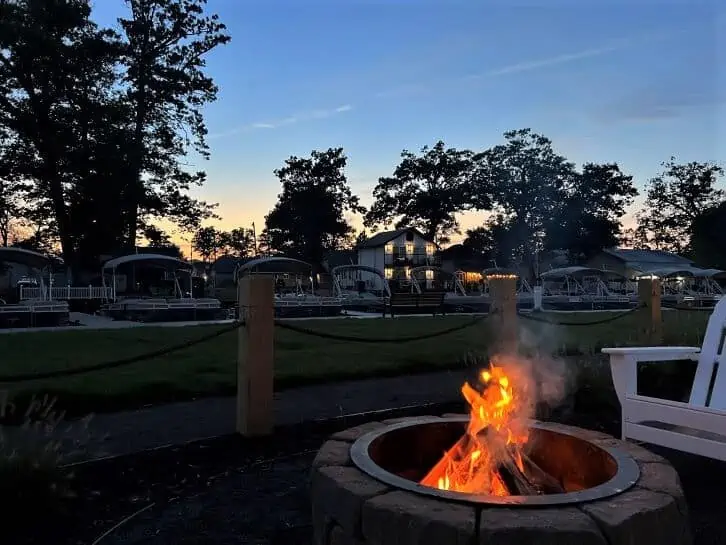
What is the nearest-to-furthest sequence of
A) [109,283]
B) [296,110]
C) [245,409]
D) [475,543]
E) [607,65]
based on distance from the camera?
[475,543]
[245,409]
[607,65]
[296,110]
[109,283]

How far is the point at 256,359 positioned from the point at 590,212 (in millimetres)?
59765

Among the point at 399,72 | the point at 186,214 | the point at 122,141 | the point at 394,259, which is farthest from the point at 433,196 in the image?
the point at 399,72

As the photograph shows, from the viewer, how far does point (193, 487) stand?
12.0ft

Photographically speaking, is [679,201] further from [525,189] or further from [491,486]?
[491,486]

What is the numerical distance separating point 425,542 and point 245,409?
9.72ft

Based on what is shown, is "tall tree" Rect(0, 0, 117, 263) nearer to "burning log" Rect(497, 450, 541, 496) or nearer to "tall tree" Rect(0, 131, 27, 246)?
"tall tree" Rect(0, 131, 27, 246)

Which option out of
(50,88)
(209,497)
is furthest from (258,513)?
(50,88)

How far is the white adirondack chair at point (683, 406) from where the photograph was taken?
11.3 feet

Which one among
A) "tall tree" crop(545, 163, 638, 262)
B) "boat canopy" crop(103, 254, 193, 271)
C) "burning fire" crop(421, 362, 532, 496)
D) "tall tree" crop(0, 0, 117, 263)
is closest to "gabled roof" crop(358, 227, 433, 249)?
"tall tree" crop(545, 163, 638, 262)

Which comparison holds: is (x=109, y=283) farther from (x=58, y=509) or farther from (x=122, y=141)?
(x=58, y=509)

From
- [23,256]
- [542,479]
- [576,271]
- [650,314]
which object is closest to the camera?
[542,479]

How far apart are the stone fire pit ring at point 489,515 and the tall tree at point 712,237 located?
5919cm

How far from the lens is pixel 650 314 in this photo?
24.8ft

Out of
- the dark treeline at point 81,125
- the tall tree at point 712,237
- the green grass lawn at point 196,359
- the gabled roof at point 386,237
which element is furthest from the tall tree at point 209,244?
the green grass lawn at point 196,359
